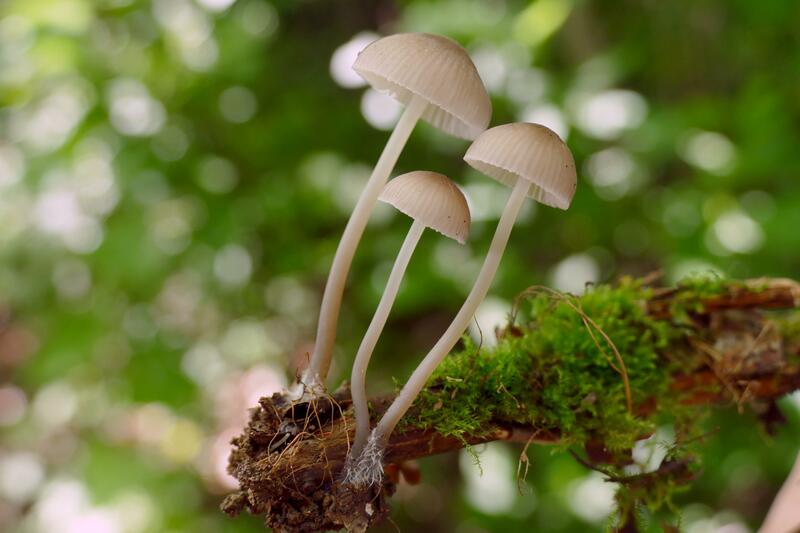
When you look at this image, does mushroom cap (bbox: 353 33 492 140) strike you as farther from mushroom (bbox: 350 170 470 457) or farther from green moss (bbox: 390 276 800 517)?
green moss (bbox: 390 276 800 517)

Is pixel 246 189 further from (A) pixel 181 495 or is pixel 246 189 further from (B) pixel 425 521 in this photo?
(B) pixel 425 521

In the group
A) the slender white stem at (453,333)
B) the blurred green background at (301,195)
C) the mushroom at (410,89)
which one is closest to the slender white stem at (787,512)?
the slender white stem at (453,333)

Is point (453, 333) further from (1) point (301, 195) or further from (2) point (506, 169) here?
(1) point (301, 195)

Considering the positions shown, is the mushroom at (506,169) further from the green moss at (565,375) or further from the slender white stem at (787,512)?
the slender white stem at (787,512)

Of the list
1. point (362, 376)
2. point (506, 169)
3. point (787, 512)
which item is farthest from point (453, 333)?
point (787, 512)

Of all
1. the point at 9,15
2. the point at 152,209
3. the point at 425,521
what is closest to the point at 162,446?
the point at 425,521

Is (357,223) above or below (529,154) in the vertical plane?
below

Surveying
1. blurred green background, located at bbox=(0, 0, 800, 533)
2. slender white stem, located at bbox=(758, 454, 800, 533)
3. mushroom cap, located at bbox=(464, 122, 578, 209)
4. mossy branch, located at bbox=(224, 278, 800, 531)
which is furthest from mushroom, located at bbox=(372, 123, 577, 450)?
blurred green background, located at bbox=(0, 0, 800, 533)
